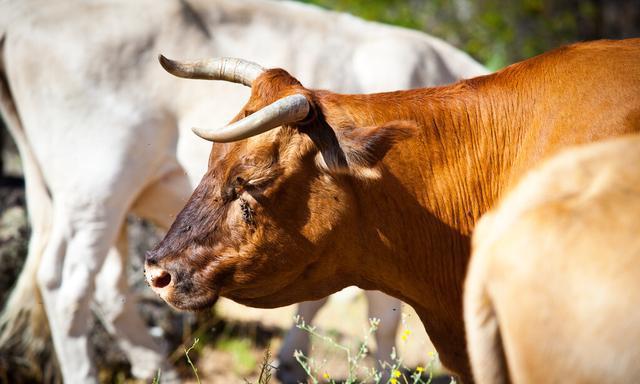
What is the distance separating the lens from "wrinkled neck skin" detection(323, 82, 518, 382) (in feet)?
10.9

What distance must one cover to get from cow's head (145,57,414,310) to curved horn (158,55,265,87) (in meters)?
0.26

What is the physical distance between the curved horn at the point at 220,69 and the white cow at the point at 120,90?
1.26 meters

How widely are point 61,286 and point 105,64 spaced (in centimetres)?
143

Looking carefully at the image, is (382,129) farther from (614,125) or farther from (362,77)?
(362,77)

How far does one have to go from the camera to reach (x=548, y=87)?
3275 mm

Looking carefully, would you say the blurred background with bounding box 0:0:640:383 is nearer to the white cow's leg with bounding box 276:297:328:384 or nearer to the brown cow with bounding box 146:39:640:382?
the white cow's leg with bounding box 276:297:328:384

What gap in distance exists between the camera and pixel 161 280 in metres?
3.33

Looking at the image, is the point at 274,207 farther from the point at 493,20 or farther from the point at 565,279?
the point at 493,20

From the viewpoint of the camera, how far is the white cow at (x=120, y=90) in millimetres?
5074

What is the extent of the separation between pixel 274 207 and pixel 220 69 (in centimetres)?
80

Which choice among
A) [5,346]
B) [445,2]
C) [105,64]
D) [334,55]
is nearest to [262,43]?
[334,55]

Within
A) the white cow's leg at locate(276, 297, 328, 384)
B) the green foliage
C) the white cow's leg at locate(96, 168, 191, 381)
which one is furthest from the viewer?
the green foliage

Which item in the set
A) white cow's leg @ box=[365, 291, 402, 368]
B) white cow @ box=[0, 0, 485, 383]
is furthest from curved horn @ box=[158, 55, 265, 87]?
white cow's leg @ box=[365, 291, 402, 368]

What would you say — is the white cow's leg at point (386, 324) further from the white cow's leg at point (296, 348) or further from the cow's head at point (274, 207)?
the cow's head at point (274, 207)
